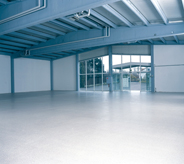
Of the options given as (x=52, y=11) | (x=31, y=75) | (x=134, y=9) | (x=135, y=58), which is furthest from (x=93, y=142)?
(x=31, y=75)

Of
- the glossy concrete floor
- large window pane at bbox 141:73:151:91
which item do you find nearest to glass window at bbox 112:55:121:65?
large window pane at bbox 141:73:151:91

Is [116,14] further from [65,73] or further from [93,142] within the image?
[65,73]

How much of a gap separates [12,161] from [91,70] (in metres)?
21.9

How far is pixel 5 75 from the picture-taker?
21.8 meters

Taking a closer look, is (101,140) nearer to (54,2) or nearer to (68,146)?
(68,146)

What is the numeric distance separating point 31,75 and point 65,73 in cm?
478

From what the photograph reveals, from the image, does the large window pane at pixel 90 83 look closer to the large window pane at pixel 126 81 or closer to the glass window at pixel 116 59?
the glass window at pixel 116 59

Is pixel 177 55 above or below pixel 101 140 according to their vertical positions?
above

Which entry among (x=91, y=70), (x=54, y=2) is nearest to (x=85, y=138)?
(x=54, y=2)

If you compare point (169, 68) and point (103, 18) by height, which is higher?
point (103, 18)

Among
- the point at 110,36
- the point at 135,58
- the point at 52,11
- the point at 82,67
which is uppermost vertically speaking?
the point at 110,36

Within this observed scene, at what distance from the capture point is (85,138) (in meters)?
4.36

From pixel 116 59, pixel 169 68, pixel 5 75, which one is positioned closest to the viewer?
pixel 169 68

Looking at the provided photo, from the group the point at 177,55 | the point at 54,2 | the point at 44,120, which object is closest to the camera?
the point at 44,120
